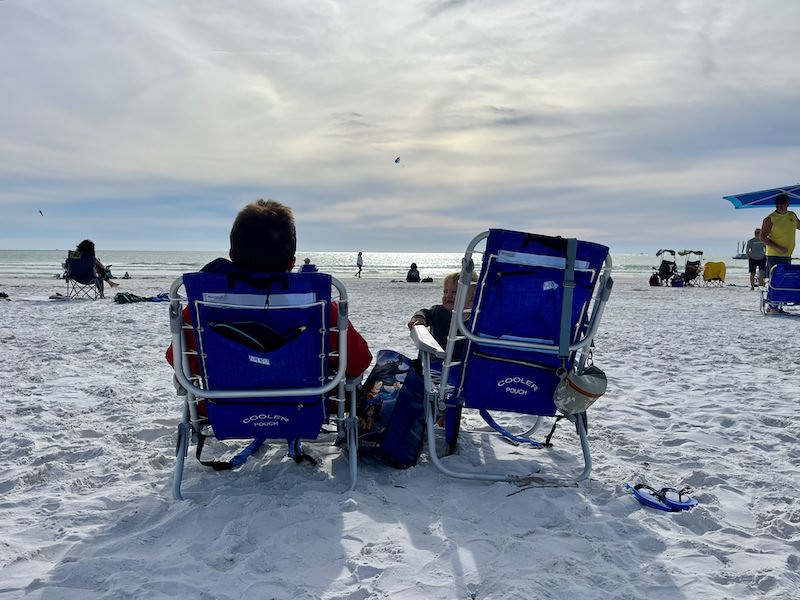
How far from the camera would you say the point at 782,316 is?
10008 mm

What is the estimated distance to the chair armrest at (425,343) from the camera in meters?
2.88

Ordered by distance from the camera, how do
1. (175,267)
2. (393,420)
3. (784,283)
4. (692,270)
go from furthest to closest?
(175,267)
(692,270)
(784,283)
(393,420)

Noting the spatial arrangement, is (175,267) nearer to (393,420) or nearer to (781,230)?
(781,230)

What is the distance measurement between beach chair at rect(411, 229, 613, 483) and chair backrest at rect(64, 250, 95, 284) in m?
12.7

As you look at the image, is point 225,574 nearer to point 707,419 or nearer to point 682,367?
point 707,419

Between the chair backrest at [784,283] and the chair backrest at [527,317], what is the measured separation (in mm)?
8710

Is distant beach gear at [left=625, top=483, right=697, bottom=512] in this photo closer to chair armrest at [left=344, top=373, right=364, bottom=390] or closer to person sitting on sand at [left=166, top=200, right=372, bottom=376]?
chair armrest at [left=344, top=373, right=364, bottom=390]

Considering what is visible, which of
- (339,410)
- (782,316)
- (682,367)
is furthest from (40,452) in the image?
(782,316)

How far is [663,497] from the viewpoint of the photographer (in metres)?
2.72

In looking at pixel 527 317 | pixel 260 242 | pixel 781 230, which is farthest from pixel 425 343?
pixel 781 230

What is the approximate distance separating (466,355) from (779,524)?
5.05ft

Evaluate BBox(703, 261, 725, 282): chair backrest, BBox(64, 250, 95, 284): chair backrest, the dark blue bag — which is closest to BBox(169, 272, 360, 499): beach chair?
the dark blue bag

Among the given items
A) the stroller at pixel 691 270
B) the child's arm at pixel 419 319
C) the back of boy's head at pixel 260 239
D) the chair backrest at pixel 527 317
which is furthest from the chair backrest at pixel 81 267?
the stroller at pixel 691 270

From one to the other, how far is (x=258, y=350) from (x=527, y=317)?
1.31m
